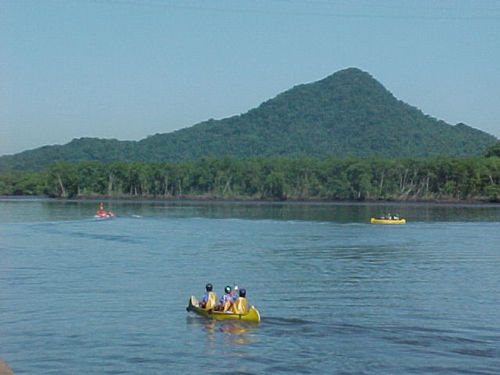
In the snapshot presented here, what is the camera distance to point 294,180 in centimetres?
17775

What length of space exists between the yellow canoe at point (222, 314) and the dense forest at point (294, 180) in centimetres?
13065

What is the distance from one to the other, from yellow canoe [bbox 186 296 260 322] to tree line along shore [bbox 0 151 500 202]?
130884 millimetres

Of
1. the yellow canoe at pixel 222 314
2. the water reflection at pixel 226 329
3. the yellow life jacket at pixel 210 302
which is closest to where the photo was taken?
the water reflection at pixel 226 329

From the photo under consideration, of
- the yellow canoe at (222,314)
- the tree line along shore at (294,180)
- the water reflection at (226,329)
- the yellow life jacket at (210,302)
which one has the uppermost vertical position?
the tree line along shore at (294,180)

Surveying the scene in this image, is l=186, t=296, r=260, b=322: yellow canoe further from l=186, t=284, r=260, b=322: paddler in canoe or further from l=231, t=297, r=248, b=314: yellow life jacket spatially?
l=231, t=297, r=248, b=314: yellow life jacket

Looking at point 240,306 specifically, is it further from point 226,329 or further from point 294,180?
point 294,180

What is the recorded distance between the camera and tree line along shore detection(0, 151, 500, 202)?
508 feet

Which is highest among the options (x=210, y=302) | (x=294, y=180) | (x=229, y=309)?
(x=294, y=180)

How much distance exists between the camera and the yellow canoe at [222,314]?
26078mm

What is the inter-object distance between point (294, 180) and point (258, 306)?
14851 centimetres

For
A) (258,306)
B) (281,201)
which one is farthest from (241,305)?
(281,201)

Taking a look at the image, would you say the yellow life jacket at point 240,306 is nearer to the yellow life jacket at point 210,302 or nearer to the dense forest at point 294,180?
the yellow life jacket at point 210,302

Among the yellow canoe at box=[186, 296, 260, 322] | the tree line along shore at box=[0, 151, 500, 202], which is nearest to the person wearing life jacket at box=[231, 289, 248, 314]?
the yellow canoe at box=[186, 296, 260, 322]

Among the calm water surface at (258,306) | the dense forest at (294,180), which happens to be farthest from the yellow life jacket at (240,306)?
the dense forest at (294,180)
